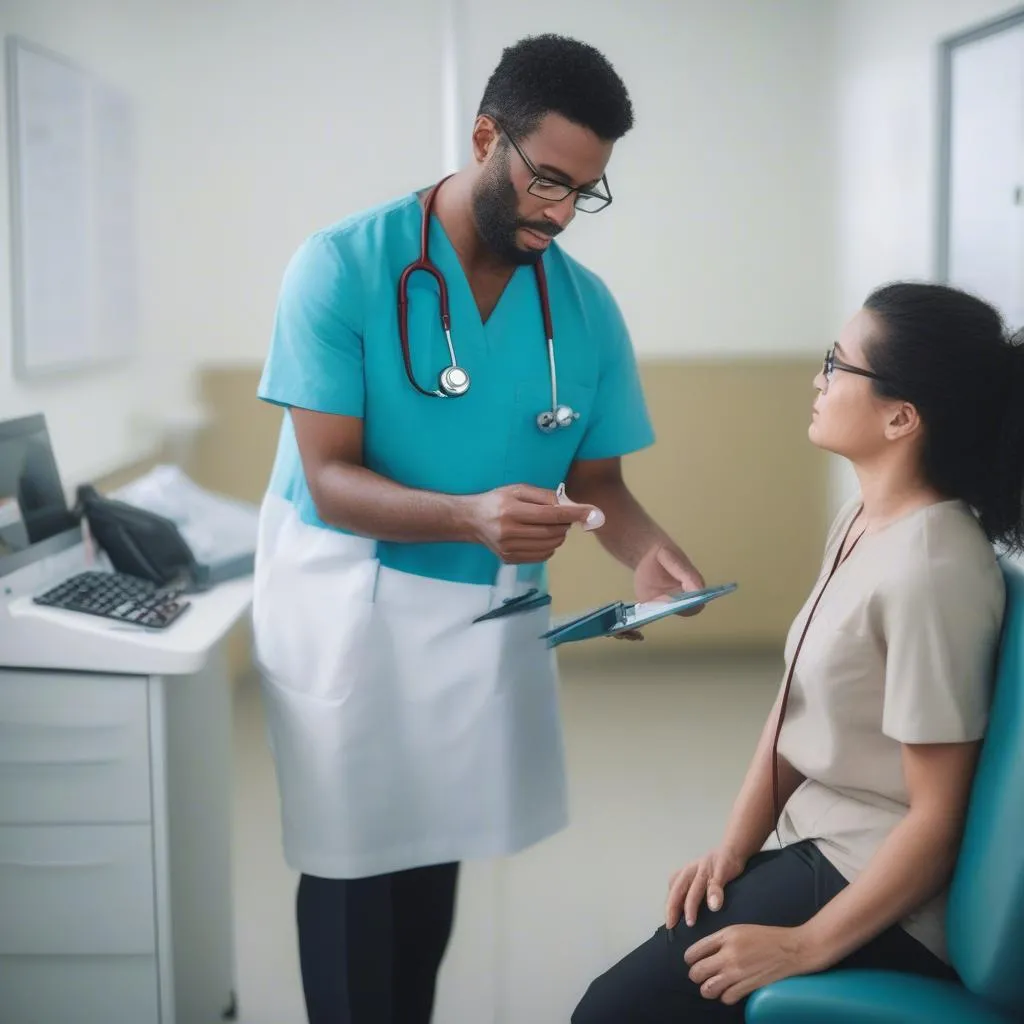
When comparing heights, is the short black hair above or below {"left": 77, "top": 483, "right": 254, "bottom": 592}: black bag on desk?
above

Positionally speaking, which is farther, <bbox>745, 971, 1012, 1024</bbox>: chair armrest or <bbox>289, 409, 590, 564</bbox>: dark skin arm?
<bbox>289, 409, 590, 564</bbox>: dark skin arm

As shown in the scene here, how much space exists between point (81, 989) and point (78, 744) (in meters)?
0.31

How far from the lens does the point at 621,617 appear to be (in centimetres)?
126

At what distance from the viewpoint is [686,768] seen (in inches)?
118

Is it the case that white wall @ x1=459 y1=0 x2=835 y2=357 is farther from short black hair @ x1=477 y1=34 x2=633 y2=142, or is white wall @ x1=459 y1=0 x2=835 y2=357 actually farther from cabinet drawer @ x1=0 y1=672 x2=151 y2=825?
cabinet drawer @ x1=0 y1=672 x2=151 y2=825

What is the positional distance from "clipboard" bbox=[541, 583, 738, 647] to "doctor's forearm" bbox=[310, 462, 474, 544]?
0.47 feet

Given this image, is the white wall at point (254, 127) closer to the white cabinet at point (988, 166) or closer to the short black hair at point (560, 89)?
the white cabinet at point (988, 166)

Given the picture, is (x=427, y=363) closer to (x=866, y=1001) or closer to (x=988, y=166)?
(x=866, y=1001)

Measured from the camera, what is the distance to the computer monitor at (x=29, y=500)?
1.64 m

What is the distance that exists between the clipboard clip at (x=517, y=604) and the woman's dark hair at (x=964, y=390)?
49cm

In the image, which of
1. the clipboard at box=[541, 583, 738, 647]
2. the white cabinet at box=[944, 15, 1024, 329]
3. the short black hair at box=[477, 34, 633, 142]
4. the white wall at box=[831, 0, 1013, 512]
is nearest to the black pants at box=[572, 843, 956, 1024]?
the clipboard at box=[541, 583, 738, 647]

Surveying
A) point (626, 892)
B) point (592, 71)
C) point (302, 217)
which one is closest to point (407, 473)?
point (592, 71)

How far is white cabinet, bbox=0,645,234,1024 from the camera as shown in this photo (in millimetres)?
1487

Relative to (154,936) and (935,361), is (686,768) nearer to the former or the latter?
(154,936)
